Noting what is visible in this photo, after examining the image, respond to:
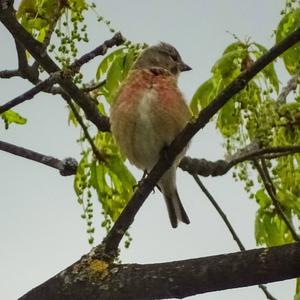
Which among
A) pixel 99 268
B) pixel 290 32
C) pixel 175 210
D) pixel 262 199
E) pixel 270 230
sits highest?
pixel 175 210

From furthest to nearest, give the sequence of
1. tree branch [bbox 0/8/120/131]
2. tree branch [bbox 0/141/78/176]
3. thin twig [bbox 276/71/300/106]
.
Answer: thin twig [bbox 276/71/300/106], tree branch [bbox 0/141/78/176], tree branch [bbox 0/8/120/131]

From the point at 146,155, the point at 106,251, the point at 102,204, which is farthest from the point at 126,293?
the point at 146,155

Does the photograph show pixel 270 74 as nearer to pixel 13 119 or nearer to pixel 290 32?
pixel 290 32

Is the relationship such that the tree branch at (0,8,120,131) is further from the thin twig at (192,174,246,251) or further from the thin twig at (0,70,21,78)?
the thin twig at (192,174,246,251)

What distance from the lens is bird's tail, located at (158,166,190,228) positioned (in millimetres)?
5531

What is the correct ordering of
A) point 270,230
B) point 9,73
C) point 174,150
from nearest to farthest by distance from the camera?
point 174,150 < point 9,73 < point 270,230

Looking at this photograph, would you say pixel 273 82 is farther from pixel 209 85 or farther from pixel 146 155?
pixel 146 155

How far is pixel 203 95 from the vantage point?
461cm

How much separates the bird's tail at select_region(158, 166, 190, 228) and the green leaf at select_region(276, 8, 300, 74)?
128cm

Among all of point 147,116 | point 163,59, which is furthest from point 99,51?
point 163,59

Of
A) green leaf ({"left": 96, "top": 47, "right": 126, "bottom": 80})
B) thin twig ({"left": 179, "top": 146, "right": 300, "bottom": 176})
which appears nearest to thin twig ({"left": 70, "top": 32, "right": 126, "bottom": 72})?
green leaf ({"left": 96, "top": 47, "right": 126, "bottom": 80})

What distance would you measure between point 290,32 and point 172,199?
6.05ft

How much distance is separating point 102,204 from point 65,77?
0.69m

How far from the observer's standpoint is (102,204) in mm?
4309
